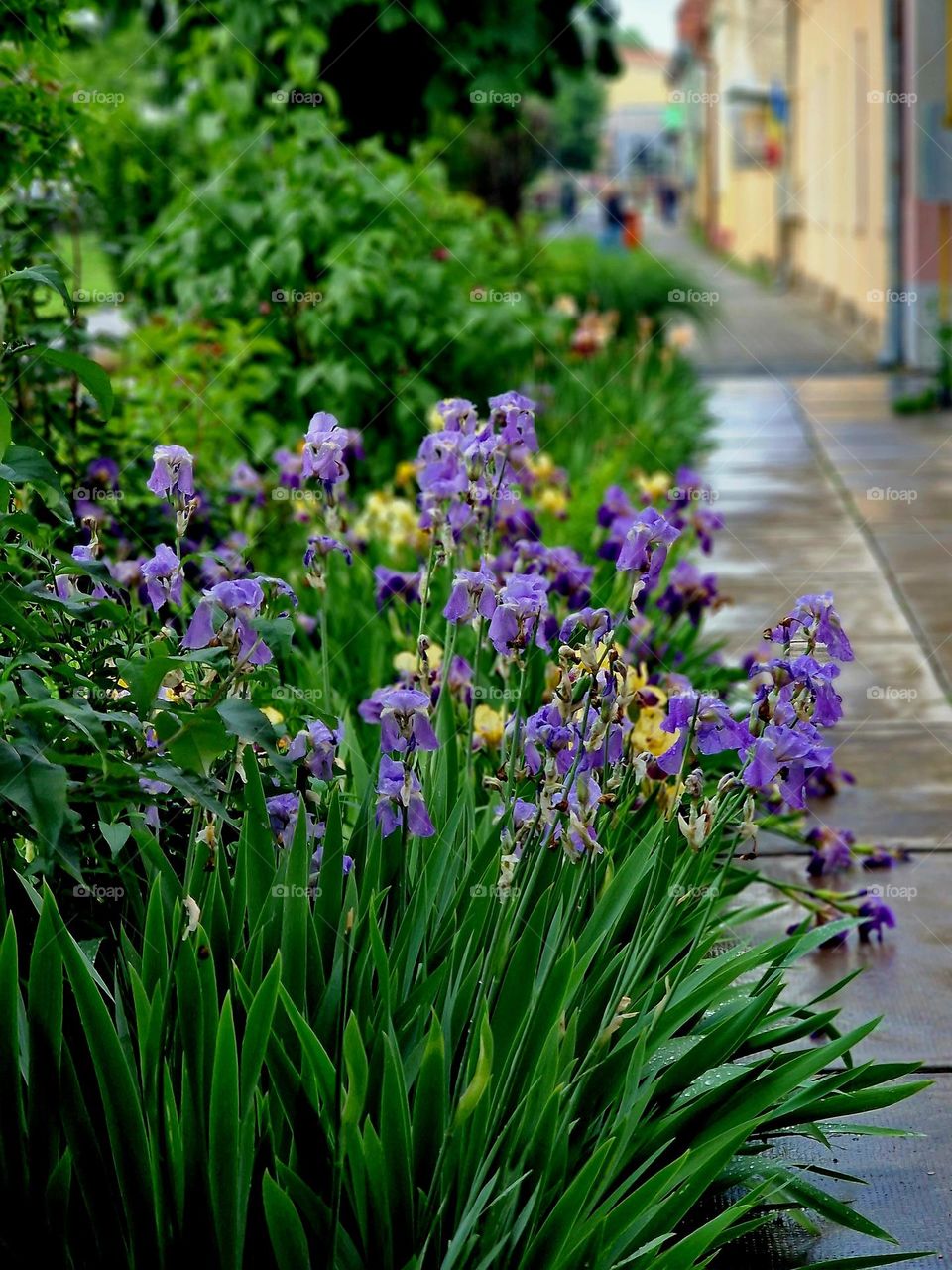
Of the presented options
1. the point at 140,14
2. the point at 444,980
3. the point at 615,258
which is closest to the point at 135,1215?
the point at 444,980

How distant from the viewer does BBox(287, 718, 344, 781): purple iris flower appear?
256 centimetres

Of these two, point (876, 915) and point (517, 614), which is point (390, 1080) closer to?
point (517, 614)

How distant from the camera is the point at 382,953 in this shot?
219 centimetres

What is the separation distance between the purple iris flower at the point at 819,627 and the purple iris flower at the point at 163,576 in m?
0.85

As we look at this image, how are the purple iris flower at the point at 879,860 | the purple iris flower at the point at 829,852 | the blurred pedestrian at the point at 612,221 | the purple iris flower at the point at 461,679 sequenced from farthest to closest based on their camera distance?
the blurred pedestrian at the point at 612,221 → the purple iris flower at the point at 879,860 → the purple iris flower at the point at 829,852 → the purple iris flower at the point at 461,679

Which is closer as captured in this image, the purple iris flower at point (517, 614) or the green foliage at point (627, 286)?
the purple iris flower at point (517, 614)

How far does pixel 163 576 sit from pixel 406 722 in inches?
18.2

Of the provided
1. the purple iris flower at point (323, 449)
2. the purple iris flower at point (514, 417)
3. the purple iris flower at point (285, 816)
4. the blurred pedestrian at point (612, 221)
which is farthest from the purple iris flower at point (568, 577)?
the blurred pedestrian at point (612, 221)

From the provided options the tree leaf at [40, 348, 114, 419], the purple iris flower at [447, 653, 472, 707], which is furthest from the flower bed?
the purple iris flower at [447, 653, 472, 707]

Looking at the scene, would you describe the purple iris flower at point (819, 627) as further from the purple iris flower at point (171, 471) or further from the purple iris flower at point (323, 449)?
the purple iris flower at point (171, 471)

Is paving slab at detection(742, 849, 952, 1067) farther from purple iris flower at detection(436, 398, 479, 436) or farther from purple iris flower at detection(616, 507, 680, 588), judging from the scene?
purple iris flower at detection(436, 398, 479, 436)

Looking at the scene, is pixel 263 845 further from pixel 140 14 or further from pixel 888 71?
pixel 888 71

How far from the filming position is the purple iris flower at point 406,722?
236 cm

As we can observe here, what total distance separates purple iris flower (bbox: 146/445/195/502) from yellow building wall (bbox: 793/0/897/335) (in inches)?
572
